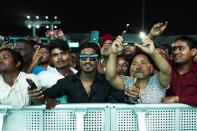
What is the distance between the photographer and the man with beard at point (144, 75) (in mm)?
3688

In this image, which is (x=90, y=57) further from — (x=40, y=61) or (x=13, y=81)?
(x=40, y=61)

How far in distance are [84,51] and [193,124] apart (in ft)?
4.79

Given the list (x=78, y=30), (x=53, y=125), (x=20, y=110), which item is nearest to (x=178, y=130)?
(x=53, y=125)

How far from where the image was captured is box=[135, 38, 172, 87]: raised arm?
3613 millimetres

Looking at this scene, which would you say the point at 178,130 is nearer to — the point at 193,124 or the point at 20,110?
the point at 193,124

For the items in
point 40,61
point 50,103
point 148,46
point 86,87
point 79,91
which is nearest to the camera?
point 50,103

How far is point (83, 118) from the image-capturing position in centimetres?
334

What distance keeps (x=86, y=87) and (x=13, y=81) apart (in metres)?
0.76

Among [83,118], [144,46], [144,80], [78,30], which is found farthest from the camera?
[78,30]

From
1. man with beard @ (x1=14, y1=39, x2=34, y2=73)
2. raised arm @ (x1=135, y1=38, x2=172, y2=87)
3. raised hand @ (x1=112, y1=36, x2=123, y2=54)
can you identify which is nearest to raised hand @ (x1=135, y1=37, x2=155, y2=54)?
raised arm @ (x1=135, y1=38, x2=172, y2=87)

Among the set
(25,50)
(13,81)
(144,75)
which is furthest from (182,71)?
(25,50)

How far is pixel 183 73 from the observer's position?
13.9 ft

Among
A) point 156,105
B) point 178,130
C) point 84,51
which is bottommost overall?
point 178,130

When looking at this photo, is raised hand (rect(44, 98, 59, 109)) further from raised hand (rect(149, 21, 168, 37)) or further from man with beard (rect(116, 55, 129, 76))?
Answer: man with beard (rect(116, 55, 129, 76))
